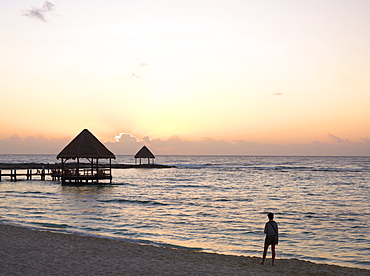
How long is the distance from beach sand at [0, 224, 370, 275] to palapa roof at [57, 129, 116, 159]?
28733 mm

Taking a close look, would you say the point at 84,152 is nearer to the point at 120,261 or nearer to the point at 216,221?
the point at 216,221

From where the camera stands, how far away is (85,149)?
142 feet

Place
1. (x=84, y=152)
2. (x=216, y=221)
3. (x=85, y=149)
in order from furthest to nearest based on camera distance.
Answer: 1. (x=85, y=149)
2. (x=84, y=152)
3. (x=216, y=221)

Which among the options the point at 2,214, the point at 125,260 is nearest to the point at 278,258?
the point at 125,260

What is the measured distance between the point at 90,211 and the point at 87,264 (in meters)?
14.0

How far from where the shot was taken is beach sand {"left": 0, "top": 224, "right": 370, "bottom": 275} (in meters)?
10.6

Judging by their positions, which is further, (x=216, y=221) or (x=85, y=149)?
(x=85, y=149)

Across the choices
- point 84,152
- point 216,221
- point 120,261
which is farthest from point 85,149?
point 120,261

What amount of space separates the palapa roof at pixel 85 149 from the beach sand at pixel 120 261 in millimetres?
28733

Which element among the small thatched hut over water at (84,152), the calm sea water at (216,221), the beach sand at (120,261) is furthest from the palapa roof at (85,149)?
the beach sand at (120,261)

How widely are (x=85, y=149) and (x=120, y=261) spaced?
32986 millimetres

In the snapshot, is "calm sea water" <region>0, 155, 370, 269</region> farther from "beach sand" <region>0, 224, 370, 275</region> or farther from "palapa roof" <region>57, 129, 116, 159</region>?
"palapa roof" <region>57, 129, 116, 159</region>

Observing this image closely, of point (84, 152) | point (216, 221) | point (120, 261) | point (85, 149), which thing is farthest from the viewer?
point (85, 149)

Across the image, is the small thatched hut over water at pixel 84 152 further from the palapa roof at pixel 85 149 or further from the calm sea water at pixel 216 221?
the calm sea water at pixel 216 221
